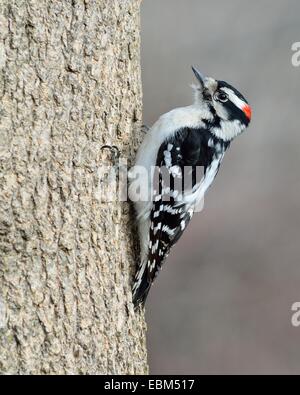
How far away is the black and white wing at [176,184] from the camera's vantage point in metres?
4.14

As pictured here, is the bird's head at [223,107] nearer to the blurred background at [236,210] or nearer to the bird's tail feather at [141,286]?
the bird's tail feather at [141,286]

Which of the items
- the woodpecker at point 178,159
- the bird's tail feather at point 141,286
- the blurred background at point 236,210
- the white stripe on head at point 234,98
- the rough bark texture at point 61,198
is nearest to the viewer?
the rough bark texture at point 61,198

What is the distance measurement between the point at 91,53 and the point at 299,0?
5824 millimetres

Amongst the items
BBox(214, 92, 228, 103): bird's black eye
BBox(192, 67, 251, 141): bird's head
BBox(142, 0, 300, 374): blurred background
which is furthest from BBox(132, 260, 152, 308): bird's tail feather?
BBox(142, 0, 300, 374): blurred background

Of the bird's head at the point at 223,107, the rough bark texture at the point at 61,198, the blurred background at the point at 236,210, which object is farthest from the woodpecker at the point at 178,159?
the blurred background at the point at 236,210

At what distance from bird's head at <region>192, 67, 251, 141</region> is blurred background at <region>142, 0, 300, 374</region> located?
302 centimetres

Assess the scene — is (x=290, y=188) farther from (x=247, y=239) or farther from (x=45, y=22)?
(x=45, y=22)

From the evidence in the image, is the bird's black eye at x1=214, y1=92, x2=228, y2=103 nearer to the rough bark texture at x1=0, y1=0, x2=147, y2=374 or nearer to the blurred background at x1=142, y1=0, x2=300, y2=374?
the rough bark texture at x1=0, y1=0, x2=147, y2=374

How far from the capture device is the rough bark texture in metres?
3.34

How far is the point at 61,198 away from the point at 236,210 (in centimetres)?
460

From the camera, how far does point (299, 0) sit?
891 cm

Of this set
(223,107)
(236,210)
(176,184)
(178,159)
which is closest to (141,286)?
(176,184)

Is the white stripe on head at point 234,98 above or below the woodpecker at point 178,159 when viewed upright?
above

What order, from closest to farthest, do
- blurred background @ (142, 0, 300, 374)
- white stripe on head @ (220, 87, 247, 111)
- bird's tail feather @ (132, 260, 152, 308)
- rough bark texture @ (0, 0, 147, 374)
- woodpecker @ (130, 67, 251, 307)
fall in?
rough bark texture @ (0, 0, 147, 374) < bird's tail feather @ (132, 260, 152, 308) < woodpecker @ (130, 67, 251, 307) < white stripe on head @ (220, 87, 247, 111) < blurred background @ (142, 0, 300, 374)
